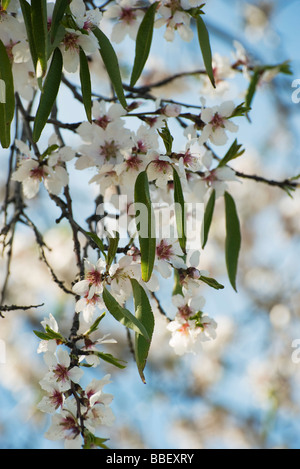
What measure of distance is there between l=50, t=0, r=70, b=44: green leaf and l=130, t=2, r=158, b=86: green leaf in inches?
5.9

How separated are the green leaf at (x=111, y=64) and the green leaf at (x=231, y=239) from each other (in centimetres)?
32

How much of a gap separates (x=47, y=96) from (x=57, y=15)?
104mm

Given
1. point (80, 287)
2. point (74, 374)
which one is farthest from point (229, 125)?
point (74, 374)

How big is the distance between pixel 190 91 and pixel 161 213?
2196 mm

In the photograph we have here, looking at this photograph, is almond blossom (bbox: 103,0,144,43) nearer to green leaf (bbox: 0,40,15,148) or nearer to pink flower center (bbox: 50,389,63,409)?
green leaf (bbox: 0,40,15,148)

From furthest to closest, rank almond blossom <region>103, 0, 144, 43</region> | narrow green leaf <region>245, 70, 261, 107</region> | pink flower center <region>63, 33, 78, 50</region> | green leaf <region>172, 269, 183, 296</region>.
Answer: narrow green leaf <region>245, 70, 261, 107</region> → almond blossom <region>103, 0, 144, 43</region> → green leaf <region>172, 269, 183, 296</region> → pink flower center <region>63, 33, 78, 50</region>

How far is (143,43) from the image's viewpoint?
801 mm

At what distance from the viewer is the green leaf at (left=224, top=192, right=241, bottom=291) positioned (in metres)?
0.86

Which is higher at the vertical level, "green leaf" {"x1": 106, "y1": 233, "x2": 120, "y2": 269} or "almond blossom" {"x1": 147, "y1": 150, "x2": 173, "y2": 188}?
"almond blossom" {"x1": 147, "y1": 150, "x2": 173, "y2": 188}

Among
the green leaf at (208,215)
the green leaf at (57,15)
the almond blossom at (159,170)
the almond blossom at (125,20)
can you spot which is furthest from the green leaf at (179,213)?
the almond blossom at (125,20)

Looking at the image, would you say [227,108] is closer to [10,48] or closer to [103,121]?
[103,121]

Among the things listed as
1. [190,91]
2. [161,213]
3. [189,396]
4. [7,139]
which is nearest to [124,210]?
[161,213]

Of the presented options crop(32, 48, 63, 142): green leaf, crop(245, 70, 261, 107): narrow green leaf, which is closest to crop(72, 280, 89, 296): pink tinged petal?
crop(32, 48, 63, 142): green leaf

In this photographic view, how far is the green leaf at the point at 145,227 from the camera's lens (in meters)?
0.65
